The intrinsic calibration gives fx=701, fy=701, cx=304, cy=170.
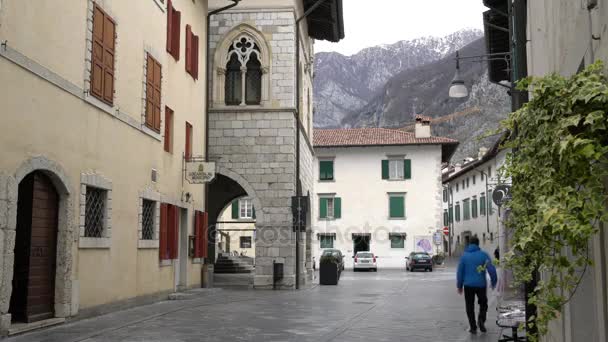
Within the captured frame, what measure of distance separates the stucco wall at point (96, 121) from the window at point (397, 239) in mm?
29942

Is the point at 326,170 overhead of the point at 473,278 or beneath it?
overhead

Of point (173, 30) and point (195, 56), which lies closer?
point (173, 30)

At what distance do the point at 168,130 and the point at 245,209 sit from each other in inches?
1310

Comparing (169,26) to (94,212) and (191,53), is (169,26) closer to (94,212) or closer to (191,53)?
(191,53)

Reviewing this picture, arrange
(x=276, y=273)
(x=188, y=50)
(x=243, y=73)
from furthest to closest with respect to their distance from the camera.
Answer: (x=243, y=73)
(x=276, y=273)
(x=188, y=50)

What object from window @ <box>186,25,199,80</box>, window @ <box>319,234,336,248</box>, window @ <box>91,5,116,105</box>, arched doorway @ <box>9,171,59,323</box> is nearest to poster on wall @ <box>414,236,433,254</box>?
window @ <box>319,234,336,248</box>

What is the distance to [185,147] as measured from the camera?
20484mm

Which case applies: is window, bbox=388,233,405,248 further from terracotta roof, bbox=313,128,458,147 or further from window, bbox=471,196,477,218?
window, bbox=471,196,477,218

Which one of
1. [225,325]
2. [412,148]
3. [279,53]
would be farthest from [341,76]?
[225,325]

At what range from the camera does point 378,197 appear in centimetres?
4906

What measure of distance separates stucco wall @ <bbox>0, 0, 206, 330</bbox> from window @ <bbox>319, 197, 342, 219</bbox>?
98.7ft

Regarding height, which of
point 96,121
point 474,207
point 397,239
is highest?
point 474,207

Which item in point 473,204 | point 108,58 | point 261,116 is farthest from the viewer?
point 473,204

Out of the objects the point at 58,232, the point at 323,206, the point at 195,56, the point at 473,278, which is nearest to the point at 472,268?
the point at 473,278
